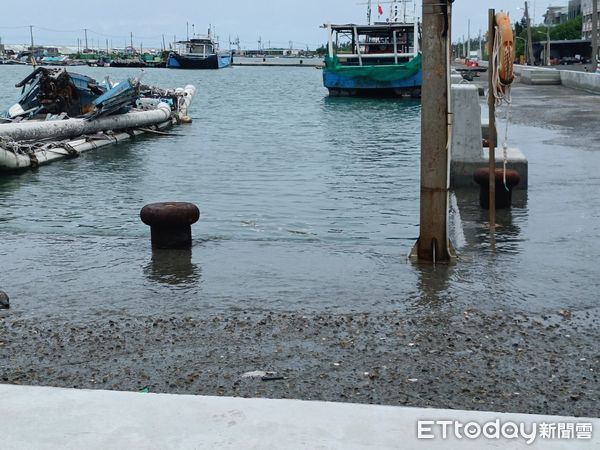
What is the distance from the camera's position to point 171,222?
966cm

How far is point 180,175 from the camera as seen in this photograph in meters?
19.6

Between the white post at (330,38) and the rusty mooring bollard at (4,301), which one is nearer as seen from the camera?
the rusty mooring bollard at (4,301)

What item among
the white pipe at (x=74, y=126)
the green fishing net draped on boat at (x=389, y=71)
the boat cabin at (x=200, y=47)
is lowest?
the white pipe at (x=74, y=126)

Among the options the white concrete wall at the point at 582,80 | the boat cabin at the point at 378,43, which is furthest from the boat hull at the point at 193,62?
the white concrete wall at the point at 582,80

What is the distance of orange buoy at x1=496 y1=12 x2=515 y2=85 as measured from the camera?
8.85 m

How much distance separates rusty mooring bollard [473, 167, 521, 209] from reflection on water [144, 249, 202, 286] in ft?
13.2

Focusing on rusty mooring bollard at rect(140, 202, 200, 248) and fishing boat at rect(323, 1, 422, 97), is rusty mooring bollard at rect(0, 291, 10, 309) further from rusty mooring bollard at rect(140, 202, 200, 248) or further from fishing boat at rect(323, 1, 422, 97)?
fishing boat at rect(323, 1, 422, 97)

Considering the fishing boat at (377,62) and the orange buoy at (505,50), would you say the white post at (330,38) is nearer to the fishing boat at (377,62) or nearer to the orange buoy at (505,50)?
the fishing boat at (377,62)

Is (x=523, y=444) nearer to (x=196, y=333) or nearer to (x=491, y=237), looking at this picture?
(x=196, y=333)

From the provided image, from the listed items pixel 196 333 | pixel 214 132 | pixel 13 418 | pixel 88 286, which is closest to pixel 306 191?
pixel 88 286

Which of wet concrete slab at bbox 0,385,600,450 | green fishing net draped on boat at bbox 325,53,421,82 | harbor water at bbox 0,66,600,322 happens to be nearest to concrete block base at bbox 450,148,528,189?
harbor water at bbox 0,66,600,322

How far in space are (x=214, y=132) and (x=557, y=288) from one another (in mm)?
25781

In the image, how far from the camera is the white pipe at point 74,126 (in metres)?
22.4

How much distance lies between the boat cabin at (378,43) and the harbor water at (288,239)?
31.5m
